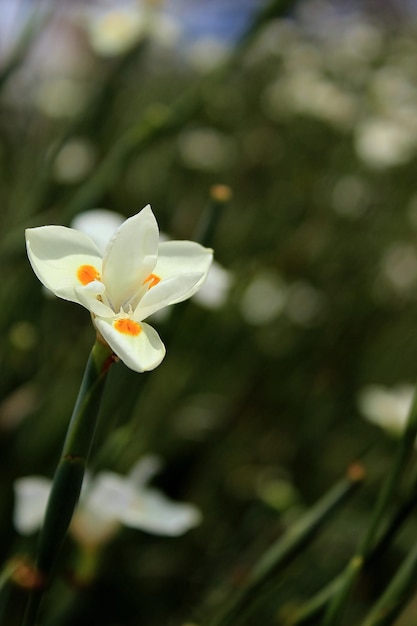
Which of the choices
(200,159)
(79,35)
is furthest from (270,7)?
(79,35)

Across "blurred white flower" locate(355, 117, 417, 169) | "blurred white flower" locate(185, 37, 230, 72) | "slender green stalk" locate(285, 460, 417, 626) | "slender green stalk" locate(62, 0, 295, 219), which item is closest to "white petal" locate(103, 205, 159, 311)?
"slender green stalk" locate(285, 460, 417, 626)

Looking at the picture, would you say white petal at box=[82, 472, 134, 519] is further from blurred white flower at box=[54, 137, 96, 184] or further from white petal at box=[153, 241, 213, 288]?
blurred white flower at box=[54, 137, 96, 184]

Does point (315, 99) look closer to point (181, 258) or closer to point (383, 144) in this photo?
point (383, 144)

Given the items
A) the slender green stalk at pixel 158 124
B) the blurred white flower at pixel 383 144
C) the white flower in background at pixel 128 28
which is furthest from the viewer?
the blurred white flower at pixel 383 144

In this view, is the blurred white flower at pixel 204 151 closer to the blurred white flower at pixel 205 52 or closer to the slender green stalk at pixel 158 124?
the blurred white flower at pixel 205 52

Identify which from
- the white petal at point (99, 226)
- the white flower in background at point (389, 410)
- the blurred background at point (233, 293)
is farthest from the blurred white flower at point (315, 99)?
the white petal at point (99, 226)

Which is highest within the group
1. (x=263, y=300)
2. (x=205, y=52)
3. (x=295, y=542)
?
→ (x=295, y=542)

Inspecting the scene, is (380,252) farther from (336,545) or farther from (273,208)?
(336,545)

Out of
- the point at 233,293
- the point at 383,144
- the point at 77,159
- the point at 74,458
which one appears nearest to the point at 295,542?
the point at 74,458
